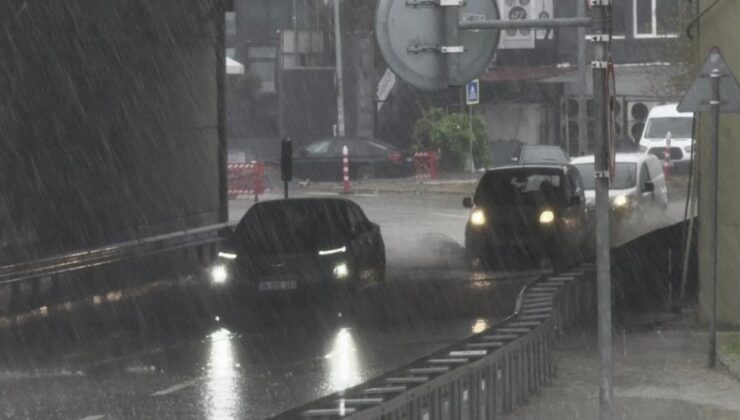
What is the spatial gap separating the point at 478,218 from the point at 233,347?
9963mm

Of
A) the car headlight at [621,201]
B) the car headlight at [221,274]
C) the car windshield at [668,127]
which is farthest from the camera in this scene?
the car windshield at [668,127]

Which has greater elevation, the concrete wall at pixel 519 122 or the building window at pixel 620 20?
the building window at pixel 620 20

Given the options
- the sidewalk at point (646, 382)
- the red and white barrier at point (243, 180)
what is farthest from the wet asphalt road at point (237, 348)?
the red and white barrier at point (243, 180)

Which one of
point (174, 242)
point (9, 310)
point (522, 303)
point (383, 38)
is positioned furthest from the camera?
point (174, 242)

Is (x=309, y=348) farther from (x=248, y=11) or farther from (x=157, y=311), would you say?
(x=248, y=11)

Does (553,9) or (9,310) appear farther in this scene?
(553,9)

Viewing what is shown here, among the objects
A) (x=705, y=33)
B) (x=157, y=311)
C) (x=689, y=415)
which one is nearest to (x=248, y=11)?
(x=157, y=311)

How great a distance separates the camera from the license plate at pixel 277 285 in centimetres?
2077

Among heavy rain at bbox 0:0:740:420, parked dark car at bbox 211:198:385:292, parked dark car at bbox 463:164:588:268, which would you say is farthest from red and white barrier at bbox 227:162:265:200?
parked dark car at bbox 211:198:385:292

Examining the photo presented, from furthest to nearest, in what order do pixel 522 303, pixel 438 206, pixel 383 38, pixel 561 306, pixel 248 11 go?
pixel 248 11 < pixel 438 206 < pixel 561 306 < pixel 522 303 < pixel 383 38

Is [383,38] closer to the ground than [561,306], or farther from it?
farther from it

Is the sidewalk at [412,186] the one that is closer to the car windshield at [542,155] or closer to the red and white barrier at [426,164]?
the red and white barrier at [426,164]

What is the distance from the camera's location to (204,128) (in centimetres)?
3219

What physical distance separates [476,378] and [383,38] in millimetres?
2279
